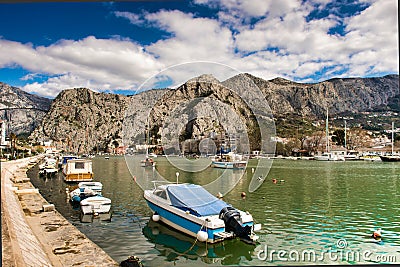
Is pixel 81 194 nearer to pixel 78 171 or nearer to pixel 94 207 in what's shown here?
pixel 94 207

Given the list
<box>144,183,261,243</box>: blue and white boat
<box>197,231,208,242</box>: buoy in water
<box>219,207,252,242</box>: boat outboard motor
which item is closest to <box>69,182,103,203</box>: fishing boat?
<box>144,183,261,243</box>: blue and white boat

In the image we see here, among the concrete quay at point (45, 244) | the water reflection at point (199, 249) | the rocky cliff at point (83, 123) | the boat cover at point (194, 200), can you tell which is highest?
the rocky cliff at point (83, 123)

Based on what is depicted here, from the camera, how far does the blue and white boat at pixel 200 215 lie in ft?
31.4

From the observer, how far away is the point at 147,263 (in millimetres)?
8516

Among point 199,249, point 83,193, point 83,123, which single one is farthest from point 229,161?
point 83,123

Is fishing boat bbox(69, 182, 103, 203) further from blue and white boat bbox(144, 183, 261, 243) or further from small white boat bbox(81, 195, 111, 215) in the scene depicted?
blue and white boat bbox(144, 183, 261, 243)

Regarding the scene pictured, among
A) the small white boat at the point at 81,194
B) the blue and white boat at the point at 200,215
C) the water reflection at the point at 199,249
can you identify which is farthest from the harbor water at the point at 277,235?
the small white boat at the point at 81,194

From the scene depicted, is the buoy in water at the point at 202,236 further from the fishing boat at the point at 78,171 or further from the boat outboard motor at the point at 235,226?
the fishing boat at the point at 78,171

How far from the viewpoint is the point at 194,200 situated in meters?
10.9

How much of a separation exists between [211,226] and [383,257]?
478 centimetres

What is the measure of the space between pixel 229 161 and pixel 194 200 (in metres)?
34.1

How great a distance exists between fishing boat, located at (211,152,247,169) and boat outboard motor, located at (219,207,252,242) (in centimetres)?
3123

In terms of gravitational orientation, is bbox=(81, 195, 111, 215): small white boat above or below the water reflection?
above

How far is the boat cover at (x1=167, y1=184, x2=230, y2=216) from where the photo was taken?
10.3 metres
